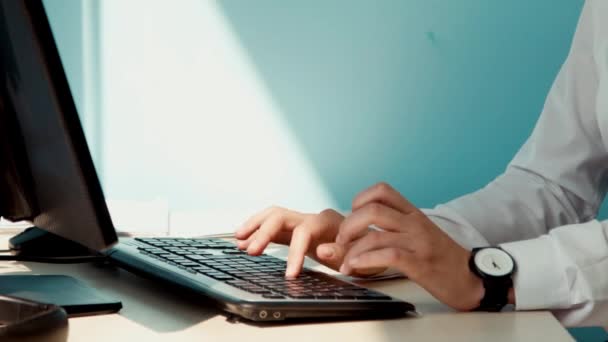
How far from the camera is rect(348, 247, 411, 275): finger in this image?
87cm

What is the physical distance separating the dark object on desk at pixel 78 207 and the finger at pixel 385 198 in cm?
10

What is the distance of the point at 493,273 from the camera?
0.91 meters

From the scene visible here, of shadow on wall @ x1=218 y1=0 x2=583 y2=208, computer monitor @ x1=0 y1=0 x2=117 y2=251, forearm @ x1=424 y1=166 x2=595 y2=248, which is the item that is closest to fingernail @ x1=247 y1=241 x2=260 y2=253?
computer monitor @ x1=0 y1=0 x2=117 y2=251

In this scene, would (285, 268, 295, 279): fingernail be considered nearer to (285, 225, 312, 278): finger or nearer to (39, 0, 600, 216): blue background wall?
(285, 225, 312, 278): finger

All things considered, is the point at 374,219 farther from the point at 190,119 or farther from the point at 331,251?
the point at 190,119

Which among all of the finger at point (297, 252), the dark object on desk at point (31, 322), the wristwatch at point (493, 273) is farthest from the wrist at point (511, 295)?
the dark object on desk at point (31, 322)

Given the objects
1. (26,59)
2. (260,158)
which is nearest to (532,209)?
(26,59)

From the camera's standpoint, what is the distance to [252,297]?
0.75 m

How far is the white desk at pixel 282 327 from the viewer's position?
72 centimetres

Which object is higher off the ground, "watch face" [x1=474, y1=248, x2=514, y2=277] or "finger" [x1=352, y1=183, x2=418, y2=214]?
"finger" [x1=352, y1=183, x2=418, y2=214]

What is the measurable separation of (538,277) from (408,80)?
1320 millimetres

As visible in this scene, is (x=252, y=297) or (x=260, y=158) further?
(x=260, y=158)

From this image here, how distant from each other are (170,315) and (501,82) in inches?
59.6

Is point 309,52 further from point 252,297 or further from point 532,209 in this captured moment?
point 252,297
